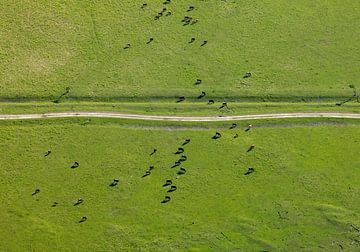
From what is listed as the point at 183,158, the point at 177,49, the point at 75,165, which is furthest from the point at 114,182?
the point at 177,49

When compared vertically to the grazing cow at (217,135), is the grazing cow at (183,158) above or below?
below

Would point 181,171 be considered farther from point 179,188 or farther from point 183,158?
point 179,188

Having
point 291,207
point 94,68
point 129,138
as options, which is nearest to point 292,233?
point 291,207

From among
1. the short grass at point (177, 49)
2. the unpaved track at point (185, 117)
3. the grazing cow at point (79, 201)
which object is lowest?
the grazing cow at point (79, 201)

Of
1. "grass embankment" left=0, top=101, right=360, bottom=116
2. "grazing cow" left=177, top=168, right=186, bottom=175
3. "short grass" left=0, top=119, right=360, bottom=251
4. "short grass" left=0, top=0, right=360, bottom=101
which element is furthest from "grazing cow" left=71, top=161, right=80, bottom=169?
"grazing cow" left=177, top=168, right=186, bottom=175

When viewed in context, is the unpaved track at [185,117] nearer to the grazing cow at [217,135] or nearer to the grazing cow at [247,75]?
the grazing cow at [217,135]

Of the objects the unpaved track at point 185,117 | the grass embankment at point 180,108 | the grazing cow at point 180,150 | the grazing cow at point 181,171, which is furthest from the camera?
the grass embankment at point 180,108

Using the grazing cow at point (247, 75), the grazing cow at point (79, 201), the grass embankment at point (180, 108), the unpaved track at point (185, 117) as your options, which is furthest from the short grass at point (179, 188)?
the grazing cow at point (247, 75)

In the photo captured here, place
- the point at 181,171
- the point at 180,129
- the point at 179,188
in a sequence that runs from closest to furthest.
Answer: the point at 179,188 → the point at 181,171 → the point at 180,129
